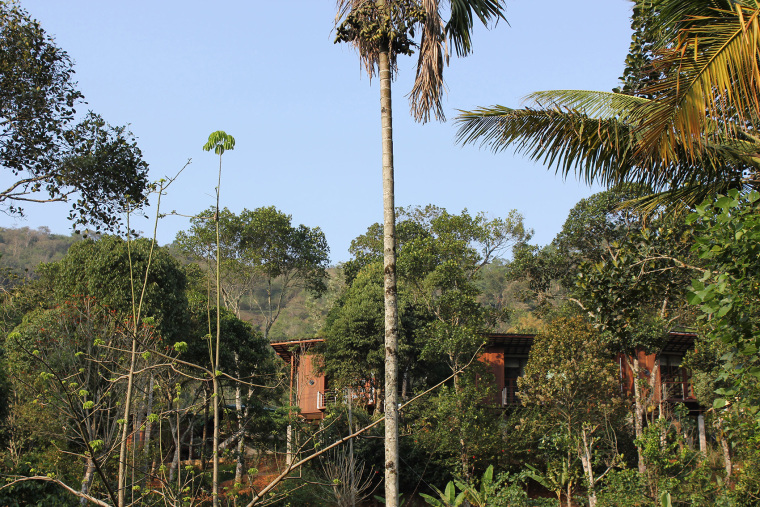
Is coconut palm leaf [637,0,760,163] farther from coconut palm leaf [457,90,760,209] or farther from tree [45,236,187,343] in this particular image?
tree [45,236,187,343]

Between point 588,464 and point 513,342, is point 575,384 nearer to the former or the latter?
point 588,464

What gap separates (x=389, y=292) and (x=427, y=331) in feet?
52.3

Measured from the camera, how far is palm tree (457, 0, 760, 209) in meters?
5.91

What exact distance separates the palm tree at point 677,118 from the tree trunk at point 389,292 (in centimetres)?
139

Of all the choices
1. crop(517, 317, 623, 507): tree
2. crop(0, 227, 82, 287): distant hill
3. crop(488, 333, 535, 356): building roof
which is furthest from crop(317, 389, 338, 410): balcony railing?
crop(0, 227, 82, 287): distant hill

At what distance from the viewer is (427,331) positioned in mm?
24422

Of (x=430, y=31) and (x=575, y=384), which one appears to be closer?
(x=430, y=31)

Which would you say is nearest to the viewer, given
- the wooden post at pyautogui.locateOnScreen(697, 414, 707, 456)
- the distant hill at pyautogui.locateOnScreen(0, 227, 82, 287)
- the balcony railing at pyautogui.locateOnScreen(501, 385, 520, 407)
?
the wooden post at pyautogui.locateOnScreen(697, 414, 707, 456)

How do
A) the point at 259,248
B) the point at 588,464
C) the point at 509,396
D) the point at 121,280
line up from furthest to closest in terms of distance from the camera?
the point at 259,248, the point at 509,396, the point at 121,280, the point at 588,464

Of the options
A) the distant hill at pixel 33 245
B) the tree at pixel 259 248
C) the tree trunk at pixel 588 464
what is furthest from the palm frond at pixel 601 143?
the distant hill at pixel 33 245

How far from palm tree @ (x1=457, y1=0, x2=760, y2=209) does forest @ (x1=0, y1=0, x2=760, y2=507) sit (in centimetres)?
3

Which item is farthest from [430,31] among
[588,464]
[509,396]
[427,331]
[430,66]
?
[509,396]

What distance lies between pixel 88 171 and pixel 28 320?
11.7 m

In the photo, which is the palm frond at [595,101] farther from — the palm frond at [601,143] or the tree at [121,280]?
the tree at [121,280]
